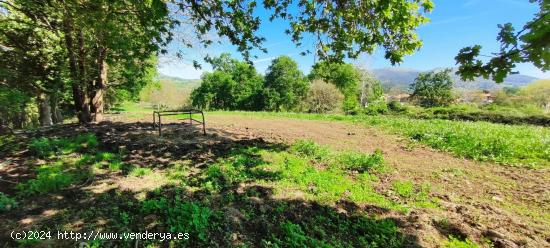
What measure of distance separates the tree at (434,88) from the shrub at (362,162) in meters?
57.4

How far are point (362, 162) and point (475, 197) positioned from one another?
2.75 m

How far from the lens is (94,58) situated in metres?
13.5

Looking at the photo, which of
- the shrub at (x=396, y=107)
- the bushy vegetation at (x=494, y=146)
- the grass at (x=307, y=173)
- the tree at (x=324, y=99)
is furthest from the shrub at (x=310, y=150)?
the tree at (x=324, y=99)

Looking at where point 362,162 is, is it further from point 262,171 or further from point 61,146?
point 61,146

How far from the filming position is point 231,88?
60750 mm

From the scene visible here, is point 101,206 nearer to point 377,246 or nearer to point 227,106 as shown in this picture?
point 377,246

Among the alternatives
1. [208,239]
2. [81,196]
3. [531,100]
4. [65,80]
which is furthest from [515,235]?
[531,100]

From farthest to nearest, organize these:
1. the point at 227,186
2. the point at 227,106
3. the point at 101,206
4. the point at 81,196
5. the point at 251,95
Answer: the point at 227,106 < the point at 251,95 < the point at 227,186 < the point at 81,196 < the point at 101,206

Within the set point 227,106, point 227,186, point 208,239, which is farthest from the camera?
point 227,106

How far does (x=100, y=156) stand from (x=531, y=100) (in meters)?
90.3

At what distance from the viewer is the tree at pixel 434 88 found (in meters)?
56.5

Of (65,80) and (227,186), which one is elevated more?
(65,80)

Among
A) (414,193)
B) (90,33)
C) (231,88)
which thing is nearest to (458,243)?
(414,193)

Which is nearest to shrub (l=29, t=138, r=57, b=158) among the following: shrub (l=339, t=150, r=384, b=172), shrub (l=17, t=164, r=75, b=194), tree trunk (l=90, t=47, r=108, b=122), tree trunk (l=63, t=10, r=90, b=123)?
shrub (l=17, t=164, r=75, b=194)
